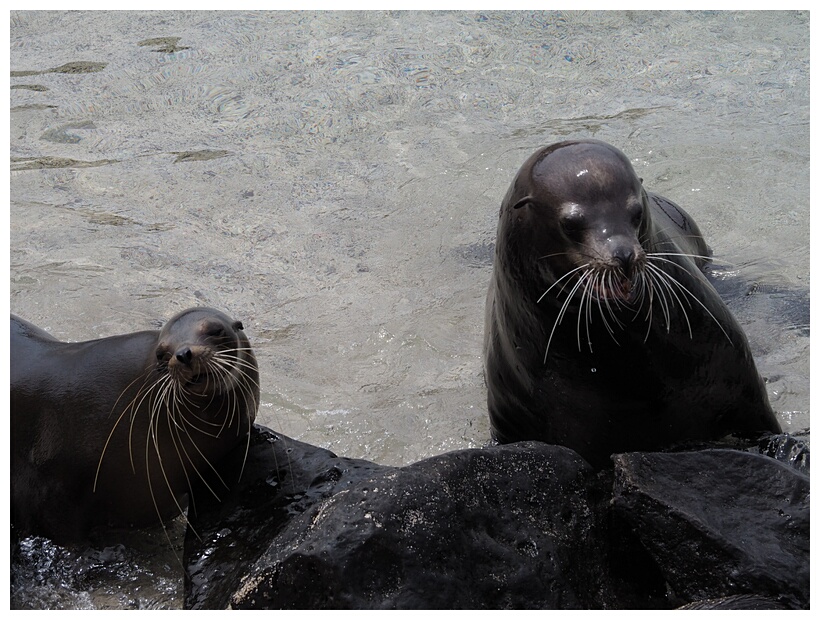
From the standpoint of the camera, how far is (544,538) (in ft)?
11.5

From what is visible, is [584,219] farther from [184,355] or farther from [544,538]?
[184,355]

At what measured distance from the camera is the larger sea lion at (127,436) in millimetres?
4449

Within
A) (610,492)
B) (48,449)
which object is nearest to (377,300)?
(48,449)

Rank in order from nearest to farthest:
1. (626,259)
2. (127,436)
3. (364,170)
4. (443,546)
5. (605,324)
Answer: (443,546)
(626,259)
(605,324)
(127,436)
(364,170)

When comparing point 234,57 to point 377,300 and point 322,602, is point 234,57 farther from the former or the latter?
point 322,602

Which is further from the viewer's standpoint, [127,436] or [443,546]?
[127,436]

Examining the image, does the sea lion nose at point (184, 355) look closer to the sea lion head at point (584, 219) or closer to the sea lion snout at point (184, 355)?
the sea lion snout at point (184, 355)

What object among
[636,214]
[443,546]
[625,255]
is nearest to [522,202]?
[636,214]

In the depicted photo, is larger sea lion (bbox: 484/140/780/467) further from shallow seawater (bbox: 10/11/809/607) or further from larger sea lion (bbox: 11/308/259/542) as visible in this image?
larger sea lion (bbox: 11/308/259/542)

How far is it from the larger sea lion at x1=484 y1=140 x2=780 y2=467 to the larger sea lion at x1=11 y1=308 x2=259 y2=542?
130 cm

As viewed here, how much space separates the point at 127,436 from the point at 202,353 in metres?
0.65

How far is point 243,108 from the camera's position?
9.02 metres

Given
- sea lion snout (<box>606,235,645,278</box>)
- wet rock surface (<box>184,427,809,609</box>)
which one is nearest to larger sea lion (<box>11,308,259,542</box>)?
wet rock surface (<box>184,427,809,609</box>)

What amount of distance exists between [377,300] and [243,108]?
130 inches
